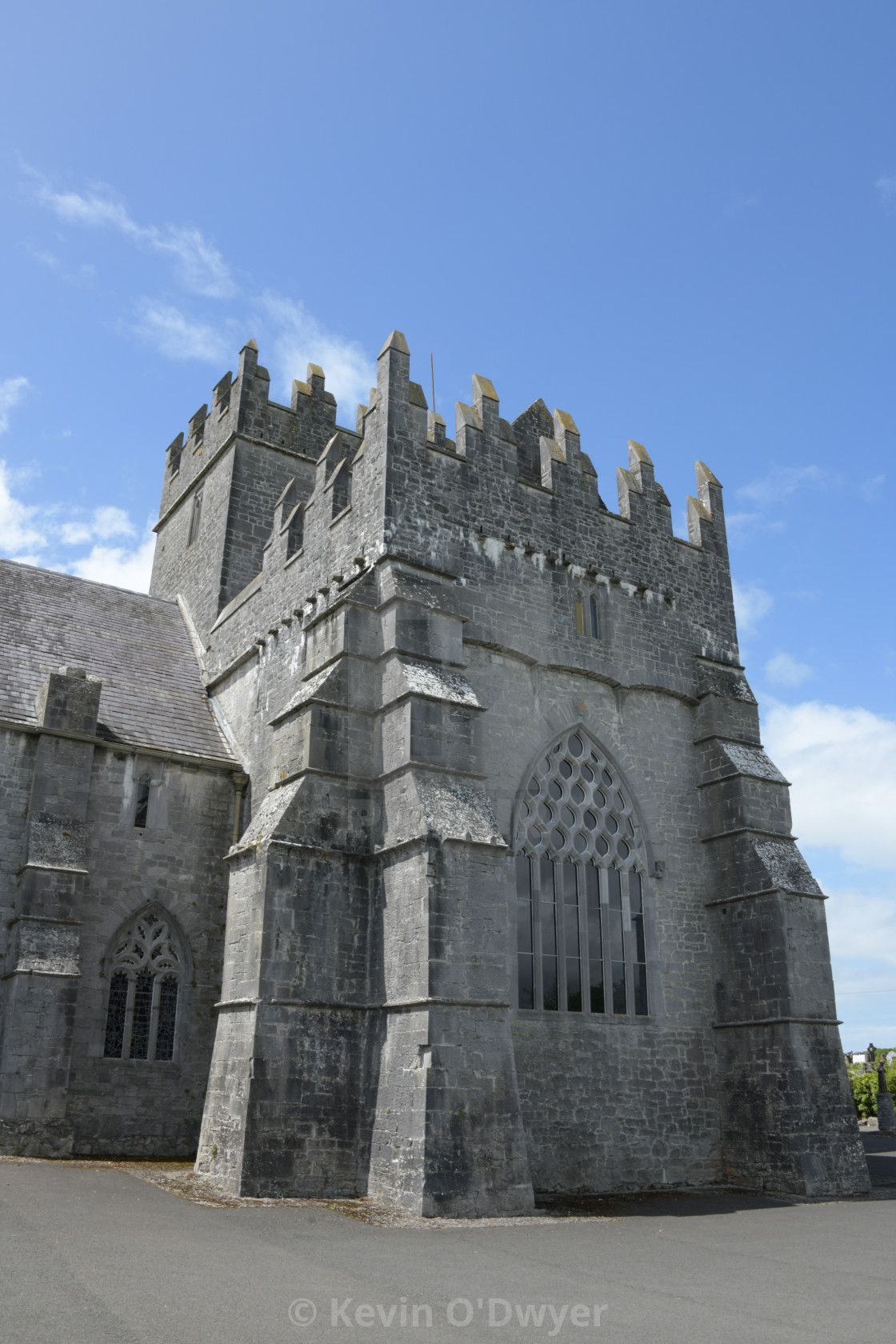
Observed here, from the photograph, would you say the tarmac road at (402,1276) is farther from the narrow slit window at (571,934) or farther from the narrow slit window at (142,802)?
the narrow slit window at (142,802)

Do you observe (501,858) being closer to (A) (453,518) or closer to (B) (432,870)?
(B) (432,870)

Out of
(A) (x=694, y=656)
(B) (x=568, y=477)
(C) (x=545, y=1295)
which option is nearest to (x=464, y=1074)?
(C) (x=545, y=1295)

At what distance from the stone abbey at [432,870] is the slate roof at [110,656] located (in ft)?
0.37

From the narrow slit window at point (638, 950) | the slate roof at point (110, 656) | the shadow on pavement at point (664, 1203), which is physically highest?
the slate roof at point (110, 656)

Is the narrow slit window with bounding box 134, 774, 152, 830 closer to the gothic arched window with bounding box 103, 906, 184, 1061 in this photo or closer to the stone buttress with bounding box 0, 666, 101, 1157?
the stone buttress with bounding box 0, 666, 101, 1157

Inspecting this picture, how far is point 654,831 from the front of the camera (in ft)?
53.8

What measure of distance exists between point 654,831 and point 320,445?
13194mm

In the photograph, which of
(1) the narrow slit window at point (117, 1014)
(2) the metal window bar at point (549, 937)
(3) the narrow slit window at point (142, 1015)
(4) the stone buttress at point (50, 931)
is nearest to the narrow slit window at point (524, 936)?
(2) the metal window bar at point (549, 937)

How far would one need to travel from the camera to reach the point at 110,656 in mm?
19422

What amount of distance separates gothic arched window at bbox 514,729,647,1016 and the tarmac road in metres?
3.49

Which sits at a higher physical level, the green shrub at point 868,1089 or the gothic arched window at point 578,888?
the gothic arched window at point 578,888

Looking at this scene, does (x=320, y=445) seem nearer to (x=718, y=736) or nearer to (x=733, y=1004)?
(x=718, y=736)

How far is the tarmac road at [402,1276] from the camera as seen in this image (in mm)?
6473

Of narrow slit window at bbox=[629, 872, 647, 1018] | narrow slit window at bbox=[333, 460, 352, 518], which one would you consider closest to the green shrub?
narrow slit window at bbox=[629, 872, 647, 1018]
